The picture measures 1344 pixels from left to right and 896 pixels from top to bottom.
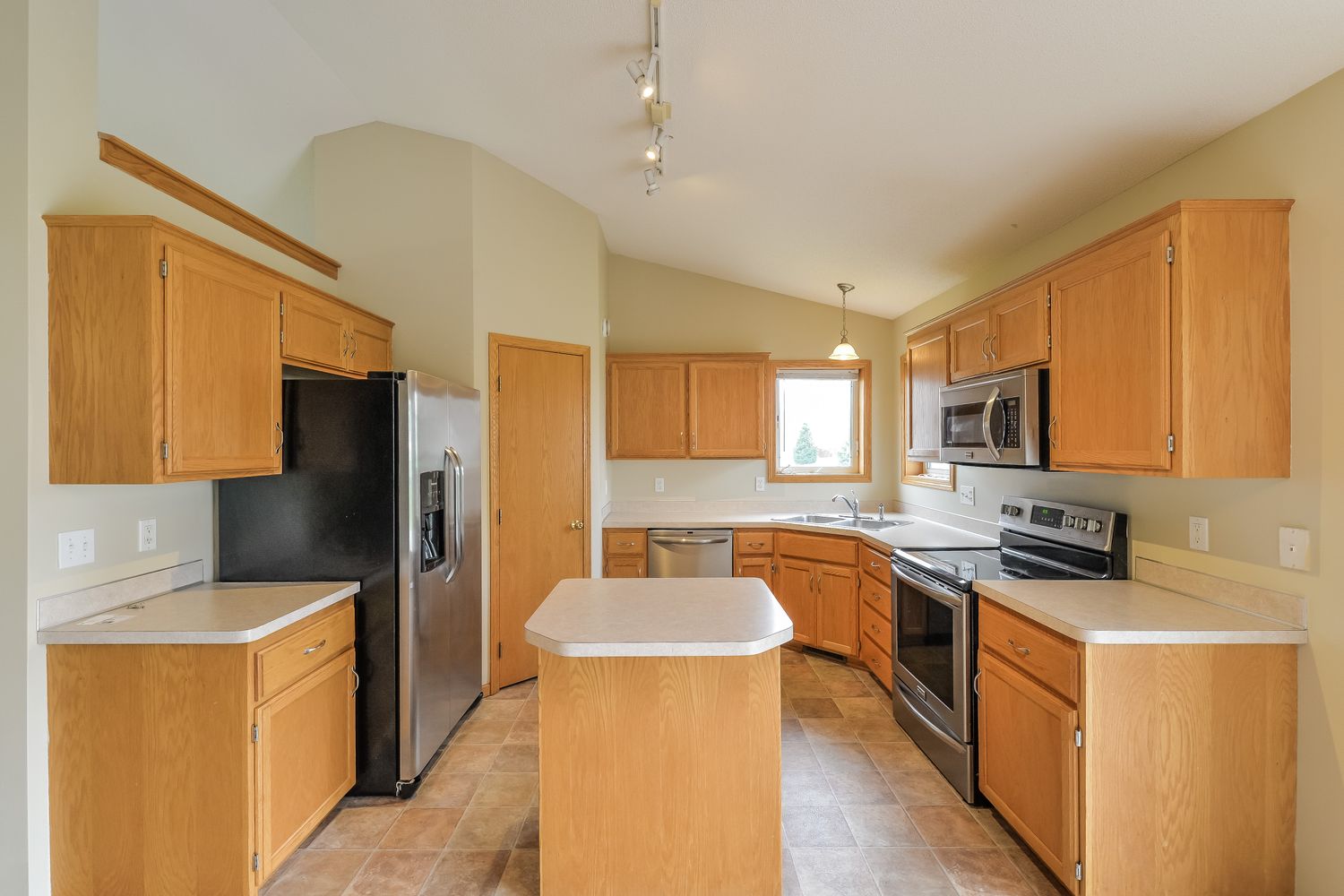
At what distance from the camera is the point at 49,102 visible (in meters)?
1.80

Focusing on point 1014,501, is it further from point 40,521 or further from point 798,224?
point 40,521

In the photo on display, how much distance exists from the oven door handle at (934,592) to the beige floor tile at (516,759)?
76.7 inches

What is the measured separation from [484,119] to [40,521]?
2455 millimetres

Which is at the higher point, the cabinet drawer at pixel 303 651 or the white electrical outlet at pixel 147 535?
the white electrical outlet at pixel 147 535

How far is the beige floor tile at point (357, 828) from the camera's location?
7.16 ft

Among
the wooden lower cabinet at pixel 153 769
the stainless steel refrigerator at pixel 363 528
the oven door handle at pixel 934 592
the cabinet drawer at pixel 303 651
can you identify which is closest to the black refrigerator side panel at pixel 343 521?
the stainless steel refrigerator at pixel 363 528

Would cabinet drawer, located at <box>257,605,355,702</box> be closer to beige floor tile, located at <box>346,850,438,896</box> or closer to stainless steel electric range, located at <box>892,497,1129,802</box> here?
beige floor tile, located at <box>346,850,438,896</box>

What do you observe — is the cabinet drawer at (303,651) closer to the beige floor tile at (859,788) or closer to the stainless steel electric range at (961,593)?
the beige floor tile at (859,788)

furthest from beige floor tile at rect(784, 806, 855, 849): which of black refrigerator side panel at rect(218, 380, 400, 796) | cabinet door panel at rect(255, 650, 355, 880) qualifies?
cabinet door panel at rect(255, 650, 355, 880)

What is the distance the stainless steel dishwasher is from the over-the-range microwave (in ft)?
5.41

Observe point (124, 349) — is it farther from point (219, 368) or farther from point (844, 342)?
point (844, 342)

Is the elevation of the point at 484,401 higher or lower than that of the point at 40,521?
higher

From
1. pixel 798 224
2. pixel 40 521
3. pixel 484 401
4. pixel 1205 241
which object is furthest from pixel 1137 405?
pixel 40 521

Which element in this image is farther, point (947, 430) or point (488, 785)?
point (947, 430)
